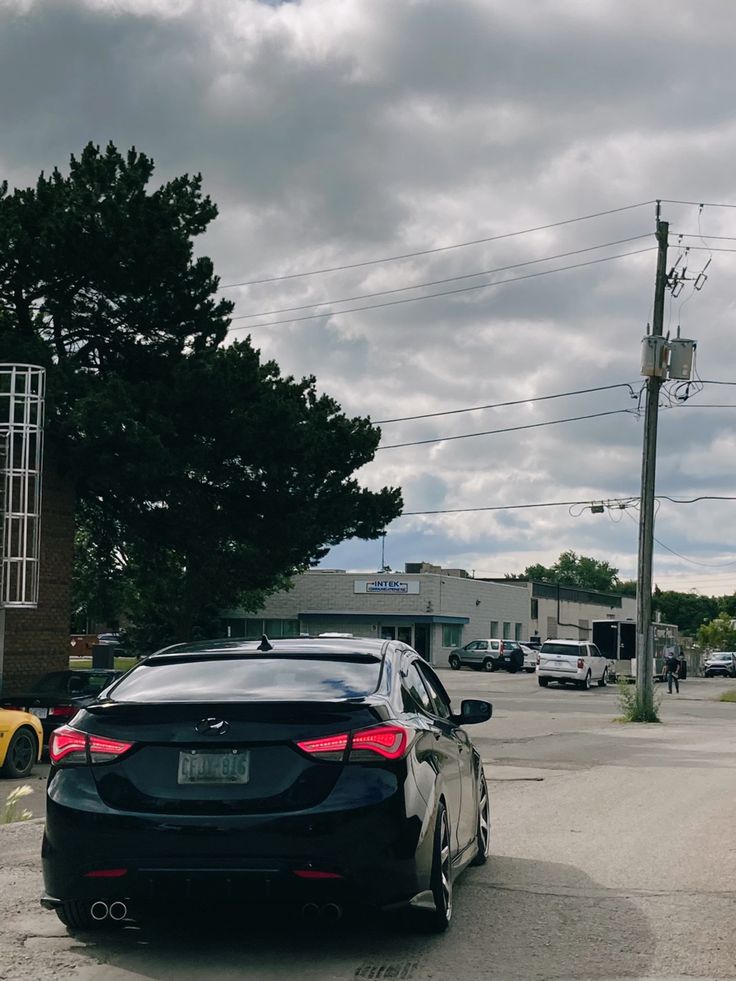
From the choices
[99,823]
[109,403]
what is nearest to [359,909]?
[99,823]

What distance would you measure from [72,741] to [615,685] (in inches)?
2216

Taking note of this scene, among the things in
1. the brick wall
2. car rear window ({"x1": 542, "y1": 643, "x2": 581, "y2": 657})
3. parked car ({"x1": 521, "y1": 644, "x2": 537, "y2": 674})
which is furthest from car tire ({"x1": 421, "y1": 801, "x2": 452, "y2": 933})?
parked car ({"x1": 521, "y1": 644, "x2": 537, "y2": 674})

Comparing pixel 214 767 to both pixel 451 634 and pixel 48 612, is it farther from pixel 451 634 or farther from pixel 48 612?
pixel 451 634

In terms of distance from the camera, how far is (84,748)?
6043 mm

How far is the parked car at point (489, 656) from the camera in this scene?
6862 cm

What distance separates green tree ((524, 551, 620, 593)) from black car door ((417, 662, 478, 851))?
609 feet

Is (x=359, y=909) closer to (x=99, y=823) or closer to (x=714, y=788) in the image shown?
(x=99, y=823)

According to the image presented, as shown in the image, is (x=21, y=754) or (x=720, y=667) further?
(x=720, y=667)

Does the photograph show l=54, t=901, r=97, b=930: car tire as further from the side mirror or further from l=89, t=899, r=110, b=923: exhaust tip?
the side mirror

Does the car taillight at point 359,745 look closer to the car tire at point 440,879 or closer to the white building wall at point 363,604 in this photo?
the car tire at point 440,879

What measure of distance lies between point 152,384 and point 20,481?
628 centimetres

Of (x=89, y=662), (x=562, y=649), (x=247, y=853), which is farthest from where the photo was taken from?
(x=89, y=662)

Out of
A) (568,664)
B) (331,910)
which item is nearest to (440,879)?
(331,910)

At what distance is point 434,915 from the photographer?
629cm
